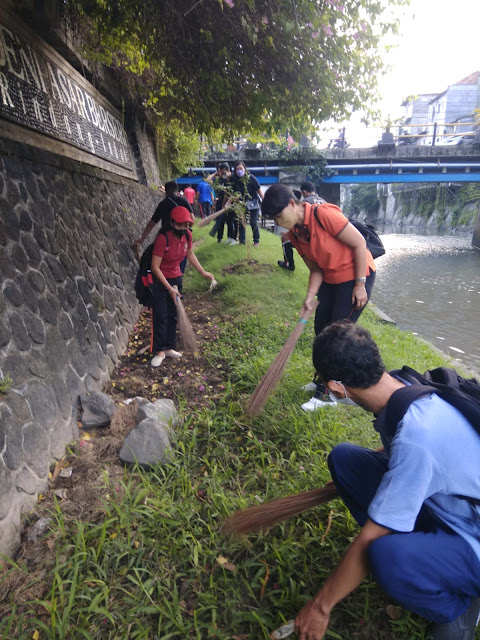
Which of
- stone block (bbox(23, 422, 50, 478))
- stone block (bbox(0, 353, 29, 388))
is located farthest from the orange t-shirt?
stone block (bbox(23, 422, 50, 478))

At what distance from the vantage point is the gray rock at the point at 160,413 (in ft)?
9.37

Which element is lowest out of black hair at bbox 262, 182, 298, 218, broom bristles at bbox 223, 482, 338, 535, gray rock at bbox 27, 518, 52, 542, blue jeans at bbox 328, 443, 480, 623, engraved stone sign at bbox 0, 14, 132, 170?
gray rock at bbox 27, 518, 52, 542

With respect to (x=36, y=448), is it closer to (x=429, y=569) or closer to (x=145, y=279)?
(x=145, y=279)

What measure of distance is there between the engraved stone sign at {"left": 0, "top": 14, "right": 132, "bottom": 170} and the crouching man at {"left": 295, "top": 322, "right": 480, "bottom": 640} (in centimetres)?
343

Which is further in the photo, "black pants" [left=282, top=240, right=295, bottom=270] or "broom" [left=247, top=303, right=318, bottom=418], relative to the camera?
"black pants" [left=282, top=240, right=295, bottom=270]

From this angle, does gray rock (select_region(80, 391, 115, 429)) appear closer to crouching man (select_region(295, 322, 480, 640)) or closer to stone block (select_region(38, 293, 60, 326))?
stone block (select_region(38, 293, 60, 326))

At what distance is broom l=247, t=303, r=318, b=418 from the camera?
2814 millimetres

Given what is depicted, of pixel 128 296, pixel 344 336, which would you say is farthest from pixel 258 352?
pixel 344 336

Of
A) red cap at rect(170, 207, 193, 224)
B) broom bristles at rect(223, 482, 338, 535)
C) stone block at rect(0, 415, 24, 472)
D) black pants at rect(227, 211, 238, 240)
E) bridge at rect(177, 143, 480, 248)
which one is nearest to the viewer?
broom bristles at rect(223, 482, 338, 535)

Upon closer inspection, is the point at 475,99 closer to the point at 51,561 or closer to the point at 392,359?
the point at 392,359

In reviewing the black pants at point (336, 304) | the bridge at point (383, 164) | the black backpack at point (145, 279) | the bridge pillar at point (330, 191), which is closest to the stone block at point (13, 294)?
the black backpack at point (145, 279)

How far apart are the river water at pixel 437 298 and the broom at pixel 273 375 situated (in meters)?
4.10

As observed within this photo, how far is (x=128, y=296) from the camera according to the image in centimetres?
501

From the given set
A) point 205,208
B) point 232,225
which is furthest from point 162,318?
point 205,208
